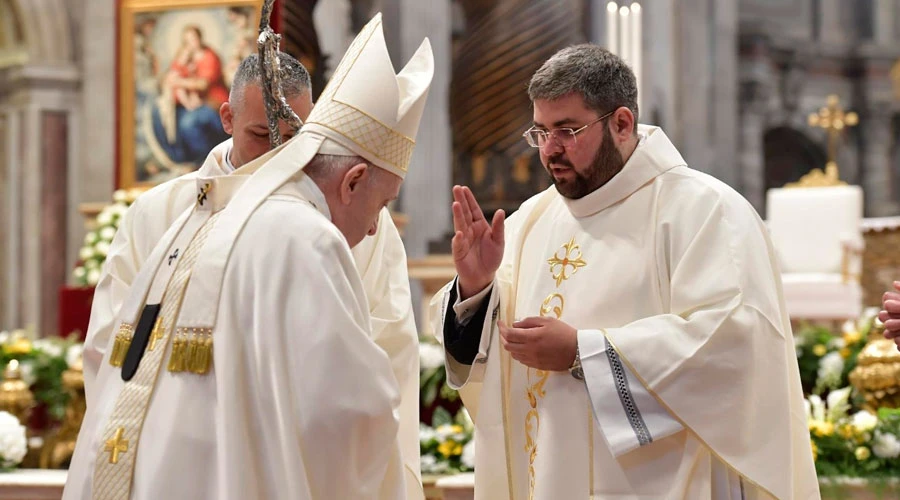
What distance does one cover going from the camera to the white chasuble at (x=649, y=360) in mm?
3021

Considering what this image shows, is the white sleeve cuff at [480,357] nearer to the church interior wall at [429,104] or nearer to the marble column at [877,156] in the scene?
the church interior wall at [429,104]

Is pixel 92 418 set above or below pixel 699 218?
below

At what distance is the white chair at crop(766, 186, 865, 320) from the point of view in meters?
9.61

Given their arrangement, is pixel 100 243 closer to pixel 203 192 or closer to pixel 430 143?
pixel 430 143

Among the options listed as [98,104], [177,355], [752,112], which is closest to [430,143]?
[98,104]

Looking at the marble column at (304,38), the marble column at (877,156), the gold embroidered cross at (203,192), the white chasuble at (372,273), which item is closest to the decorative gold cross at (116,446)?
the gold embroidered cross at (203,192)

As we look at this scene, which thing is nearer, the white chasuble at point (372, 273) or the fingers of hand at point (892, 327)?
the fingers of hand at point (892, 327)

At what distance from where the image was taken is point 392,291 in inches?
148

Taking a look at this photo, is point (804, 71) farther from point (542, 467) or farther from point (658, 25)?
point (542, 467)

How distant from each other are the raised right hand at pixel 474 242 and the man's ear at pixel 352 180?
611mm

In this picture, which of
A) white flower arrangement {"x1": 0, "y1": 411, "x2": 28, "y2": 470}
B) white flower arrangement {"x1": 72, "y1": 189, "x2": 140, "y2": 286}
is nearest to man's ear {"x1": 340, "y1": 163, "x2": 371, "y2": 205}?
white flower arrangement {"x1": 0, "y1": 411, "x2": 28, "y2": 470}

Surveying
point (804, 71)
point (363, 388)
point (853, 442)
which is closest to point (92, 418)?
point (363, 388)

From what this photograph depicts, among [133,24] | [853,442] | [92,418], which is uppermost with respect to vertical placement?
[133,24]

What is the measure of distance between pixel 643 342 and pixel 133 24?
838 cm
